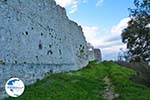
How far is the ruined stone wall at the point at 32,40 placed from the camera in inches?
569

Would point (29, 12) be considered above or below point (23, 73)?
above

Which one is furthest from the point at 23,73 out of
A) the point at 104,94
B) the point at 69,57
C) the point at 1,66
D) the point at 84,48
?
the point at 84,48

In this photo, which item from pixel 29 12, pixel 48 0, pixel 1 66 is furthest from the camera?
pixel 48 0

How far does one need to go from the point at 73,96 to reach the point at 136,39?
35.7 m

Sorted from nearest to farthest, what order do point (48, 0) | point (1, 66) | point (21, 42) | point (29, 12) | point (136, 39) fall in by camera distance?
point (1, 66) < point (21, 42) < point (29, 12) < point (48, 0) < point (136, 39)

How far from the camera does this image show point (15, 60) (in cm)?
1527

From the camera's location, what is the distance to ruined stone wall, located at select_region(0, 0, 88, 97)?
47.4 ft

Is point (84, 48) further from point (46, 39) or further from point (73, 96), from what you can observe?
point (73, 96)

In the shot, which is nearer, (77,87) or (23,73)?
(23,73)

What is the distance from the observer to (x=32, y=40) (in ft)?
60.6

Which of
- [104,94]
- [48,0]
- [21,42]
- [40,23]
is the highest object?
[48,0]

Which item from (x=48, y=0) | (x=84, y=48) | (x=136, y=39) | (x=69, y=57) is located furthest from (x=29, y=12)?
(x=136, y=39)

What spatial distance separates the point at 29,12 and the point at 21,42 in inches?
94.9

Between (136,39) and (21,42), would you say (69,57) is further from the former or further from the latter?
(136,39)
